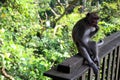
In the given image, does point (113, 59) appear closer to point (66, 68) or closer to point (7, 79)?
point (66, 68)

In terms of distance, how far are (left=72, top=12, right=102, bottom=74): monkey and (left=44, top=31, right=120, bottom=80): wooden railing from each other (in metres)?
0.03

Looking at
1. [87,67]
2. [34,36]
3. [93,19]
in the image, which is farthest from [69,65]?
[34,36]

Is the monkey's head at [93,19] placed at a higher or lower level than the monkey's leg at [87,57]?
higher

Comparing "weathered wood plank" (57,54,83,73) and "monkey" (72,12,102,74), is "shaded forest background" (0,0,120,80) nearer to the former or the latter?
"monkey" (72,12,102,74)

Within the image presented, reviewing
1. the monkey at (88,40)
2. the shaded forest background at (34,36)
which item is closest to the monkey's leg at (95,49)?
the monkey at (88,40)

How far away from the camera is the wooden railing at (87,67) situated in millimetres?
1027

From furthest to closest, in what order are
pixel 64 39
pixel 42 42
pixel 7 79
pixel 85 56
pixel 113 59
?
pixel 64 39
pixel 42 42
pixel 7 79
pixel 113 59
pixel 85 56

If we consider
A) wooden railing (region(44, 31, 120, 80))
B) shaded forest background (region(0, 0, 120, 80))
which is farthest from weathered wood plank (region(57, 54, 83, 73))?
shaded forest background (region(0, 0, 120, 80))

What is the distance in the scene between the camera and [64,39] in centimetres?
511

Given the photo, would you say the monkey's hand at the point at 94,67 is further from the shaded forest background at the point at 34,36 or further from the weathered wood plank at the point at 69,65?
the shaded forest background at the point at 34,36

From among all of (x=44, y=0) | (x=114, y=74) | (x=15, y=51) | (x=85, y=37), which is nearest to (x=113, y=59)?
(x=114, y=74)

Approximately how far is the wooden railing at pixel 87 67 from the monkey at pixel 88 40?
3cm

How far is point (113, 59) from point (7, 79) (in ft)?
6.59

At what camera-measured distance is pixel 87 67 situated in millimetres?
1168
